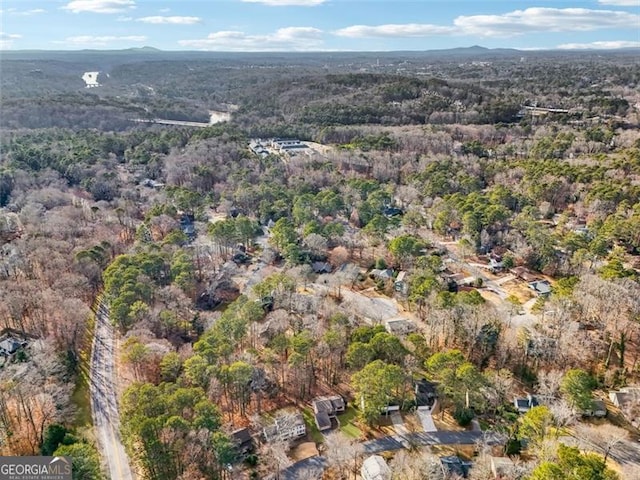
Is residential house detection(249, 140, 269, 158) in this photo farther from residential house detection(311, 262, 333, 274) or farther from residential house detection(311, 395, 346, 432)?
residential house detection(311, 395, 346, 432)

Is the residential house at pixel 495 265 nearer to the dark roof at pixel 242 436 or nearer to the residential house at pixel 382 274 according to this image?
the residential house at pixel 382 274

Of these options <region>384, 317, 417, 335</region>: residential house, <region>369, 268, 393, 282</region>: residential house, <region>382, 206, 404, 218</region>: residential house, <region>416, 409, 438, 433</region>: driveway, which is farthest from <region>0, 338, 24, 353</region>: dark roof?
<region>382, 206, 404, 218</region>: residential house

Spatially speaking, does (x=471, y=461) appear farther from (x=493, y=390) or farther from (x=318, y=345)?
(x=318, y=345)

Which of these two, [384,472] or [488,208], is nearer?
[384,472]

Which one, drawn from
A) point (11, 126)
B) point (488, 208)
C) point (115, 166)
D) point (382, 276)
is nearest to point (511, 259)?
point (488, 208)

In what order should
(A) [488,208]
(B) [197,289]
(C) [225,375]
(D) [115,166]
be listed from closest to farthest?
(C) [225,375] < (B) [197,289] < (A) [488,208] < (D) [115,166]

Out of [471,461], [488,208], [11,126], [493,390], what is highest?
[11,126]

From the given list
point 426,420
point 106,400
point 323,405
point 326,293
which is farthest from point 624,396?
point 106,400

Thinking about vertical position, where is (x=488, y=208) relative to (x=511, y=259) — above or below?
above
